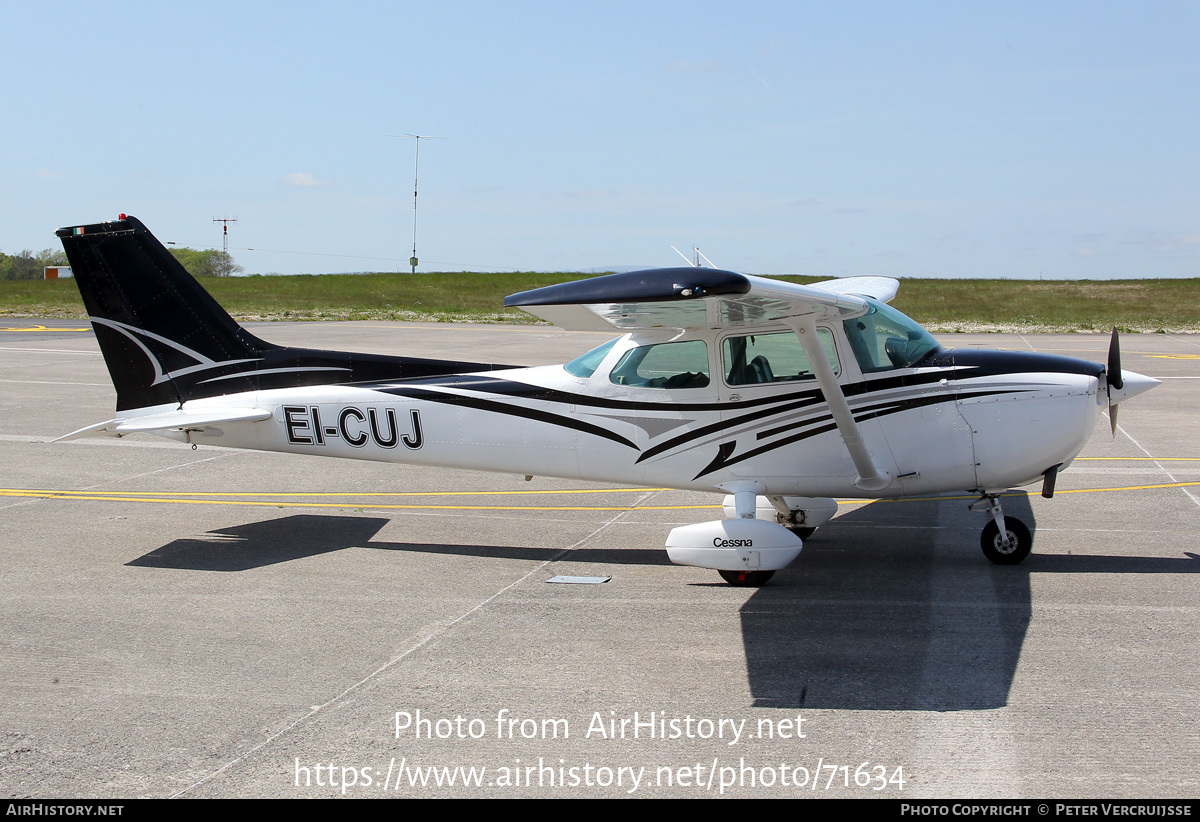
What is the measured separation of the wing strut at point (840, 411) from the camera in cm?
720

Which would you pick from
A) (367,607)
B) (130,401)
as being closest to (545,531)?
(367,607)

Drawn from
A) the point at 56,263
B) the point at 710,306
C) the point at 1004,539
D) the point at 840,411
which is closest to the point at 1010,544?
the point at 1004,539

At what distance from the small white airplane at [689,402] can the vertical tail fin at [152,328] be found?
18 millimetres

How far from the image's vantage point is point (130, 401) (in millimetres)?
9633

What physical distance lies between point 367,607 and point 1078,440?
561 cm

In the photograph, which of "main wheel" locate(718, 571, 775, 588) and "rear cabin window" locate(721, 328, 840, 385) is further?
"rear cabin window" locate(721, 328, 840, 385)

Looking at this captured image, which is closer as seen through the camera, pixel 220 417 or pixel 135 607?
pixel 135 607

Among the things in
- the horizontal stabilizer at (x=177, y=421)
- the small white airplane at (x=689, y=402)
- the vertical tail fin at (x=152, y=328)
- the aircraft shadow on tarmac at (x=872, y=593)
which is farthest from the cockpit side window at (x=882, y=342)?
the vertical tail fin at (x=152, y=328)

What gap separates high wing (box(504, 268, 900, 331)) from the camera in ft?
18.0

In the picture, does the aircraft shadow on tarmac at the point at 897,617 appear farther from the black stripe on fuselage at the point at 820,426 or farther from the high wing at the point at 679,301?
the high wing at the point at 679,301

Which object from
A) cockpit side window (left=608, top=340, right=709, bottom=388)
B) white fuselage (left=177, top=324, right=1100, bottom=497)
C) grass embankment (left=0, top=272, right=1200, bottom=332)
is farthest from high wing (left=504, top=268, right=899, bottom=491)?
grass embankment (left=0, top=272, right=1200, bottom=332)

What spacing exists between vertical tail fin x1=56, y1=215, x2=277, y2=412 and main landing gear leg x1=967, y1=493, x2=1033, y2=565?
6.73 meters

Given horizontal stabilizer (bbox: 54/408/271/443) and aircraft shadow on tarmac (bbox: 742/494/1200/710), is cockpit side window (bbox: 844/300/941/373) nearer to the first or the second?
aircraft shadow on tarmac (bbox: 742/494/1200/710)
